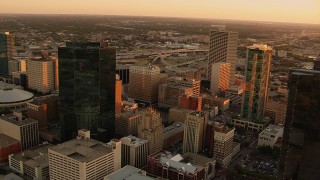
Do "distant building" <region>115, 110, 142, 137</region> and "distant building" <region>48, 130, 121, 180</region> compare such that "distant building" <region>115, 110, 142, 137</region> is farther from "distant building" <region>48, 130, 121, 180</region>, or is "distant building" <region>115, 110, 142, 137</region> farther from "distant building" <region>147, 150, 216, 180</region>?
"distant building" <region>48, 130, 121, 180</region>

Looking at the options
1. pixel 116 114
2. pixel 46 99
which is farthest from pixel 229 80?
pixel 46 99

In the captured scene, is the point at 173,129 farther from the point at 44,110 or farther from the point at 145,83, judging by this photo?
the point at 145,83

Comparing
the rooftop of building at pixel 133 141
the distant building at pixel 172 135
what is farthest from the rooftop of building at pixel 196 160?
the distant building at pixel 172 135

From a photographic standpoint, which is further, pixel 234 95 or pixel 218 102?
pixel 234 95

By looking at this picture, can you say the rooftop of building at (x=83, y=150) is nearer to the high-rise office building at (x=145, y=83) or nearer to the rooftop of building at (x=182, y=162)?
the rooftop of building at (x=182, y=162)

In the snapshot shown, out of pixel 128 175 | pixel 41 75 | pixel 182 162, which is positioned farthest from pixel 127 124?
pixel 41 75

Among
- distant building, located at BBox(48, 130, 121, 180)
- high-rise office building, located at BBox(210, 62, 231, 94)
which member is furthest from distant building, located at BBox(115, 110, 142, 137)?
high-rise office building, located at BBox(210, 62, 231, 94)
